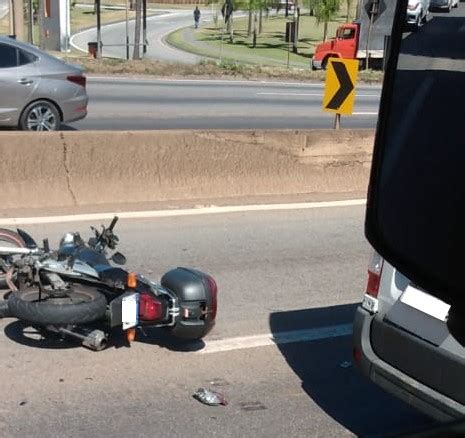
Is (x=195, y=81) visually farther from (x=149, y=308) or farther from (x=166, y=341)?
(x=149, y=308)

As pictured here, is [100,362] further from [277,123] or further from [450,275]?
[277,123]

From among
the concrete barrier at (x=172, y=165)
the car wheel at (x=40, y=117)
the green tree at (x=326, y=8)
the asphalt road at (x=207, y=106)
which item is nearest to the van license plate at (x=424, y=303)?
the concrete barrier at (x=172, y=165)

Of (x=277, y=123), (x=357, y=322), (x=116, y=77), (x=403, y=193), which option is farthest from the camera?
(x=116, y=77)

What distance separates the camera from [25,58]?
15.2m

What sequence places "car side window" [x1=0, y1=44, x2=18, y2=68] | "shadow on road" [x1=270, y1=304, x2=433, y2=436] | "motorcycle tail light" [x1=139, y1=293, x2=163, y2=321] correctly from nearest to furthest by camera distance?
"shadow on road" [x1=270, y1=304, x2=433, y2=436] → "motorcycle tail light" [x1=139, y1=293, x2=163, y2=321] → "car side window" [x1=0, y1=44, x2=18, y2=68]

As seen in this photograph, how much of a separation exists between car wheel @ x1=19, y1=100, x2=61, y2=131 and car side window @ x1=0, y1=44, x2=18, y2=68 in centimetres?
71

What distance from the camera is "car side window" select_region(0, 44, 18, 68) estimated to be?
589 inches

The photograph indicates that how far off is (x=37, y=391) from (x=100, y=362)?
60 cm

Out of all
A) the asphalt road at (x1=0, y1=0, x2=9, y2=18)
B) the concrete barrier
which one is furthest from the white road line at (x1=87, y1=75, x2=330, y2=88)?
the asphalt road at (x1=0, y1=0, x2=9, y2=18)

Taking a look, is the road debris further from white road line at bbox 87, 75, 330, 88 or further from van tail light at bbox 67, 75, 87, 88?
white road line at bbox 87, 75, 330, 88

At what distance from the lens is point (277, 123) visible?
20.9 meters

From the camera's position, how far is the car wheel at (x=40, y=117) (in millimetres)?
15219

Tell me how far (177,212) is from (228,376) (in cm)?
458

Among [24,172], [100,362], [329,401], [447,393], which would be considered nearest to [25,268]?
[100,362]
